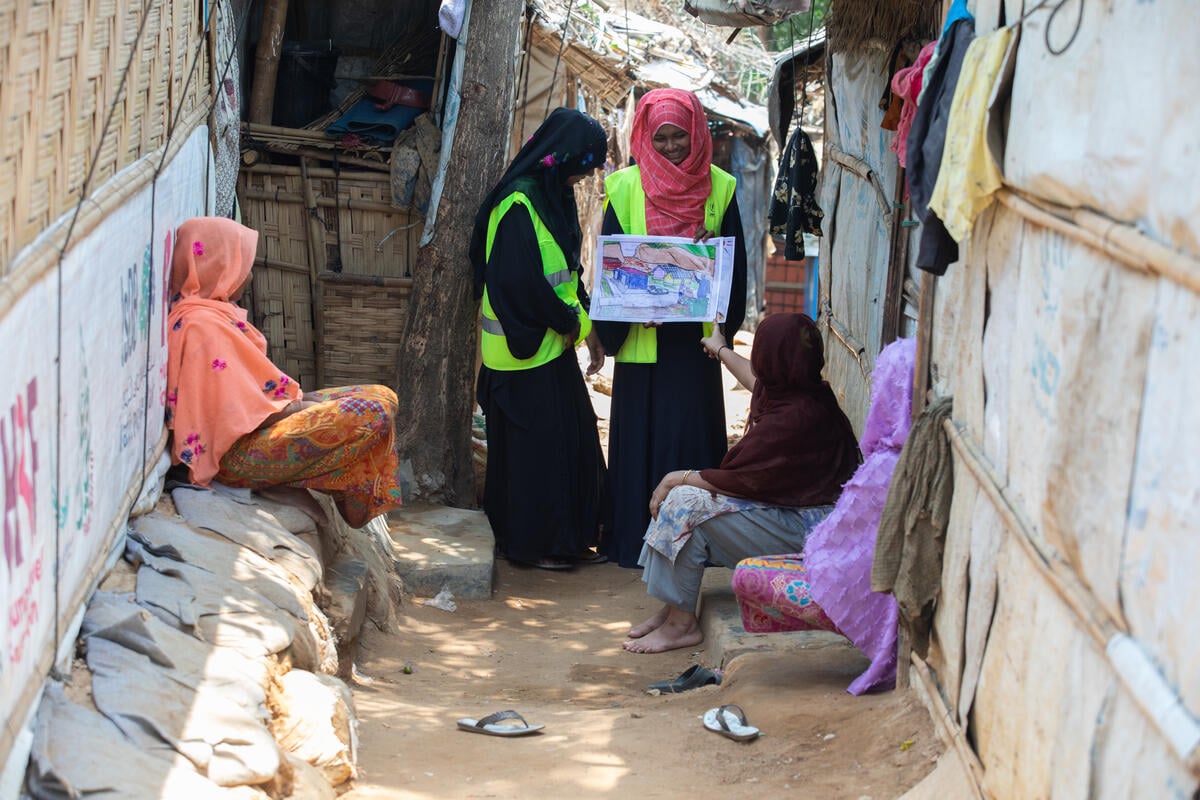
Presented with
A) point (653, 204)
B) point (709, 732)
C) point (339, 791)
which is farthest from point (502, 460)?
point (339, 791)

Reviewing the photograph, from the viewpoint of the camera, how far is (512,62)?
6.47 m

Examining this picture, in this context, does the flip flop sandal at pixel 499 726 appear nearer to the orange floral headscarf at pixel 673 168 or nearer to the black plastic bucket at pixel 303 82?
the orange floral headscarf at pixel 673 168

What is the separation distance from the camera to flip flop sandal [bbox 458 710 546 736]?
404cm

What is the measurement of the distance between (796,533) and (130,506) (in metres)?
2.34

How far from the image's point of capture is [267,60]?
23.4ft

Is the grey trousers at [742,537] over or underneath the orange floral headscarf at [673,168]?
underneath

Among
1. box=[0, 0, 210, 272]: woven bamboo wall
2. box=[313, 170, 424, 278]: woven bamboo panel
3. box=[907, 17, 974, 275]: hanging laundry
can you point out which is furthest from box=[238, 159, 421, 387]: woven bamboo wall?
box=[907, 17, 974, 275]: hanging laundry

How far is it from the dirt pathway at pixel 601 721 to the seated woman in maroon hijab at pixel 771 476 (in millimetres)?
474

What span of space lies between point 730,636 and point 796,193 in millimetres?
2800

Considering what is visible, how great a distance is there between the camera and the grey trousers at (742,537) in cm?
475

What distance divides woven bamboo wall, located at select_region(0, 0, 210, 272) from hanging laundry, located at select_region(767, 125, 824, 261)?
3.42 m

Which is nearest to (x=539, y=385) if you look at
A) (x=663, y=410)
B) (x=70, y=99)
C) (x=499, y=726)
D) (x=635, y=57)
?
(x=663, y=410)

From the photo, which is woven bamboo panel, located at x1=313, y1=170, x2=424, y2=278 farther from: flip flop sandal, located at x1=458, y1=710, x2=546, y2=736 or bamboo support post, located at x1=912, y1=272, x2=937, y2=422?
bamboo support post, located at x1=912, y1=272, x2=937, y2=422

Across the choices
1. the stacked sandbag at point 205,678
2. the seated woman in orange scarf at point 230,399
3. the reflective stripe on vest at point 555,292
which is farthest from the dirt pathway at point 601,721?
the reflective stripe on vest at point 555,292
